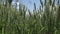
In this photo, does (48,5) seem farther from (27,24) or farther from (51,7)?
(27,24)

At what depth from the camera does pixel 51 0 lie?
1.28m

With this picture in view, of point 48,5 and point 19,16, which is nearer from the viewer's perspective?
point 48,5

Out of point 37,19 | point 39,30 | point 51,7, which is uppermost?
point 51,7

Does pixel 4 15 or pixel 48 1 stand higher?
pixel 48 1

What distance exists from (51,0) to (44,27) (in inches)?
10.4

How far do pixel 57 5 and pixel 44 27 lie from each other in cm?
24

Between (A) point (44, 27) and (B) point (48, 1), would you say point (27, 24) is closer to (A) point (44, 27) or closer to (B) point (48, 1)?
(A) point (44, 27)

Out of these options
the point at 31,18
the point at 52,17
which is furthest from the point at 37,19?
the point at 52,17

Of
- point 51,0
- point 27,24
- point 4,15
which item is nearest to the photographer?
point 4,15

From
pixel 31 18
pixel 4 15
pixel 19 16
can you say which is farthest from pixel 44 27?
pixel 4 15

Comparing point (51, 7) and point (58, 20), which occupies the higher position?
point (51, 7)

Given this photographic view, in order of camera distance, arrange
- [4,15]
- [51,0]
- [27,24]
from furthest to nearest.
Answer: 1. [27,24]
2. [51,0]
3. [4,15]

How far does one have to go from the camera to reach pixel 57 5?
52.3 inches

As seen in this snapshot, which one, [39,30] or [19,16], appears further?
[19,16]
